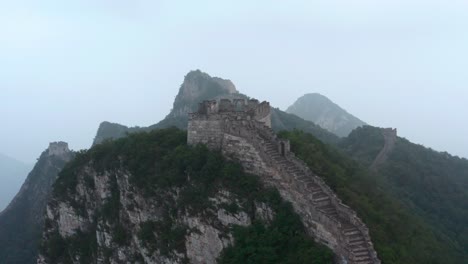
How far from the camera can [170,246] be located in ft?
81.1

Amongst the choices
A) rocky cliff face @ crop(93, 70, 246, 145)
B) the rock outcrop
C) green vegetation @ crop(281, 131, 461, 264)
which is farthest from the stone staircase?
rocky cliff face @ crop(93, 70, 246, 145)

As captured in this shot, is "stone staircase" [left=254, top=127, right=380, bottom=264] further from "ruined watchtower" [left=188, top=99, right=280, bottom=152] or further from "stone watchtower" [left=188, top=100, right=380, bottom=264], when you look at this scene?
"ruined watchtower" [left=188, top=99, right=280, bottom=152]

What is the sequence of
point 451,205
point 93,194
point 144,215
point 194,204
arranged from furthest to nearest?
1. point 451,205
2. point 93,194
3. point 144,215
4. point 194,204

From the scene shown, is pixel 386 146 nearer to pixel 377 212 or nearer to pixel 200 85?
pixel 377 212

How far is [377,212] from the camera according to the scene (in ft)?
75.2

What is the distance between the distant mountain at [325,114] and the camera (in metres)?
134

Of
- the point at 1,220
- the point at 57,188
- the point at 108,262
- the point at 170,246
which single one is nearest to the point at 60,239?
the point at 57,188

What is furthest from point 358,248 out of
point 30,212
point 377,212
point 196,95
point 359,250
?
point 30,212

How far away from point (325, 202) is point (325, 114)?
124 m

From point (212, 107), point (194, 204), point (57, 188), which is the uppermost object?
point (212, 107)

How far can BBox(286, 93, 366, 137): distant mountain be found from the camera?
134000 mm

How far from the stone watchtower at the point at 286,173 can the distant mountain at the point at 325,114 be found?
4140 inches

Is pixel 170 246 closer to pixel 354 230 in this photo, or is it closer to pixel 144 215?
pixel 144 215

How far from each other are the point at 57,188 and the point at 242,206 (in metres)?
18.5
